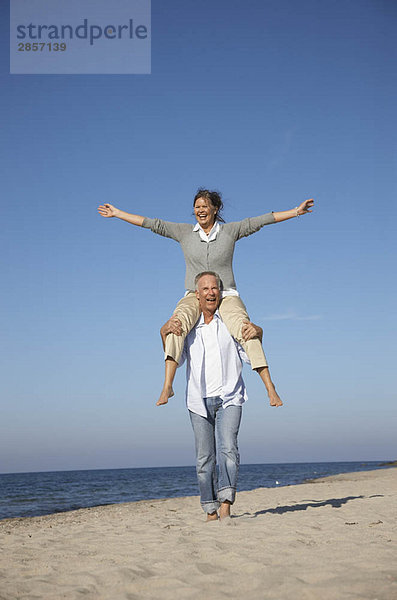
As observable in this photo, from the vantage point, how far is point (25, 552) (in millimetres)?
4203

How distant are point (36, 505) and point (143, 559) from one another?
587 inches

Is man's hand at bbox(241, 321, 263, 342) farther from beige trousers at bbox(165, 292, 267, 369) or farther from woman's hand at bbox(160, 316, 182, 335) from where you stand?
woman's hand at bbox(160, 316, 182, 335)

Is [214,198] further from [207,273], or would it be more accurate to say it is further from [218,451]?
[218,451]

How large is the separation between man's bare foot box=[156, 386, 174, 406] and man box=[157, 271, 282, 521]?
21 millimetres

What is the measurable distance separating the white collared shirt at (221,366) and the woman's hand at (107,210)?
1709 millimetres

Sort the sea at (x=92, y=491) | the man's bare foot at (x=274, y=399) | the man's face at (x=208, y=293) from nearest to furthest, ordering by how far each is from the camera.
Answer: the man's bare foot at (x=274, y=399)
the man's face at (x=208, y=293)
the sea at (x=92, y=491)

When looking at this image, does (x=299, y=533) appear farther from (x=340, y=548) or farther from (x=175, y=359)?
(x=175, y=359)

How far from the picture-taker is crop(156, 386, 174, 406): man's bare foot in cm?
477

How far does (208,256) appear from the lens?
17.9 ft

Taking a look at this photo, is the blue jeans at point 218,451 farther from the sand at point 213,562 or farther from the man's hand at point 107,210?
the man's hand at point 107,210

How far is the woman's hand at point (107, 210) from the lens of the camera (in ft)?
19.2

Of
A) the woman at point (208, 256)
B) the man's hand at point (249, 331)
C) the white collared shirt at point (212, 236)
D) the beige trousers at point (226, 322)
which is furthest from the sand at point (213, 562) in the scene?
the white collared shirt at point (212, 236)

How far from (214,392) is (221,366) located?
274mm

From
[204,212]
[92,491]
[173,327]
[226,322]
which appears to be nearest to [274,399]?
[226,322]
